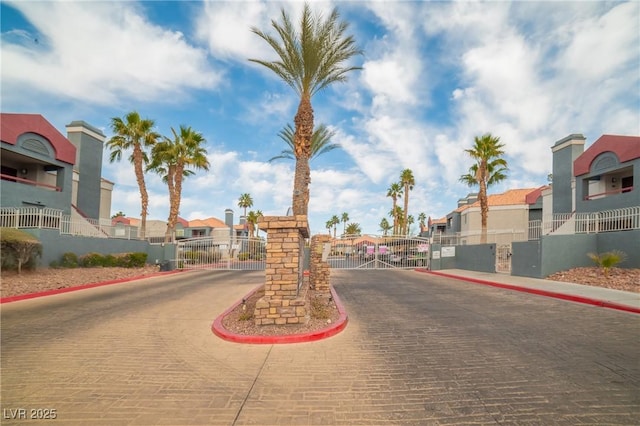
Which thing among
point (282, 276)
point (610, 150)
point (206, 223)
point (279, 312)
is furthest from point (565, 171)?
point (206, 223)

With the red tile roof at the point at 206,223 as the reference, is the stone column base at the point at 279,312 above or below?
below

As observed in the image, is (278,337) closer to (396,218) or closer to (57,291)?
(57,291)

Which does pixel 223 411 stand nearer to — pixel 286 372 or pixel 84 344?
pixel 286 372

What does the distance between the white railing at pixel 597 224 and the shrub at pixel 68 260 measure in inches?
902

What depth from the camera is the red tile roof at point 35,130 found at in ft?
59.2

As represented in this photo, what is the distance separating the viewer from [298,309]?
6.17m

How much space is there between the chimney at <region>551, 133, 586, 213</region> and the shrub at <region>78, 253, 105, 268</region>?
3086cm

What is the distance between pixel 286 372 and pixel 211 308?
196 inches

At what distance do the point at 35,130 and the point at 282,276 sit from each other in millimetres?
22609

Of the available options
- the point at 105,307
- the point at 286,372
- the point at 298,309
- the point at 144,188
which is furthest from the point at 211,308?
the point at 144,188

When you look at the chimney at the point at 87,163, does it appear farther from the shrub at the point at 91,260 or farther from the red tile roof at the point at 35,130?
the shrub at the point at 91,260

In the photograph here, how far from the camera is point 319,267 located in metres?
10.3

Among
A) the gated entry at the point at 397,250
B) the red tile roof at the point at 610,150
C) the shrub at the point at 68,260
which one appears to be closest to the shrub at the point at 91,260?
the shrub at the point at 68,260

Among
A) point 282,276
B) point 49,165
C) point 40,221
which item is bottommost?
point 282,276
